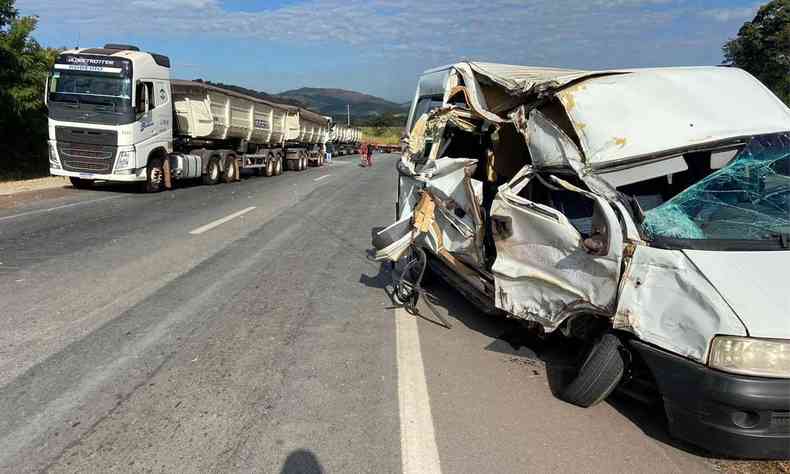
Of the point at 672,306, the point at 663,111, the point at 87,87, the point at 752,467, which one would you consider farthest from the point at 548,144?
the point at 87,87

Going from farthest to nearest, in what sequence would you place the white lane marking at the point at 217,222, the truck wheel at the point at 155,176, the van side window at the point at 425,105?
the truck wheel at the point at 155,176, the white lane marking at the point at 217,222, the van side window at the point at 425,105

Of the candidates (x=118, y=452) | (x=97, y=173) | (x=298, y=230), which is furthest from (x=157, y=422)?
(x=97, y=173)

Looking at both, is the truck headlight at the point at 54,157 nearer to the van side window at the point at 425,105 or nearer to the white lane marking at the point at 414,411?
the van side window at the point at 425,105

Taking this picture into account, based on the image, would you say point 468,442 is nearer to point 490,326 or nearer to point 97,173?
point 490,326

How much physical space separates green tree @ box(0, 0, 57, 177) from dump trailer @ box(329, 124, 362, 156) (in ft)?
73.1

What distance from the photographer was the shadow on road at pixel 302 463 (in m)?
3.00

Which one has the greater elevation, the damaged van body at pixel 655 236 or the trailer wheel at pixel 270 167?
the damaged van body at pixel 655 236

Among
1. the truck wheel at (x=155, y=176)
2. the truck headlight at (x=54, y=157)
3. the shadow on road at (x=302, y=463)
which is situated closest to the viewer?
the shadow on road at (x=302, y=463)

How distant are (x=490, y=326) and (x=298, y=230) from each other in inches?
225

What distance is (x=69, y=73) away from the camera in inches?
607

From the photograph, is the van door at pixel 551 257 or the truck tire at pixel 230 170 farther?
the truck tire at pixel 230 170

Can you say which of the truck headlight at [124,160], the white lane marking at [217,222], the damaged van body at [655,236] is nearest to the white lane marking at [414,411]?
the damaged van body at [655,236]

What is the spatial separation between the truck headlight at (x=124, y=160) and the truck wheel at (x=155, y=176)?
0.92 m

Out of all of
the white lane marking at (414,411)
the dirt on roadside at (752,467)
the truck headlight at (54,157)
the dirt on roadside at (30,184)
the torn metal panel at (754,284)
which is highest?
the torn metal panel at (754,284)
